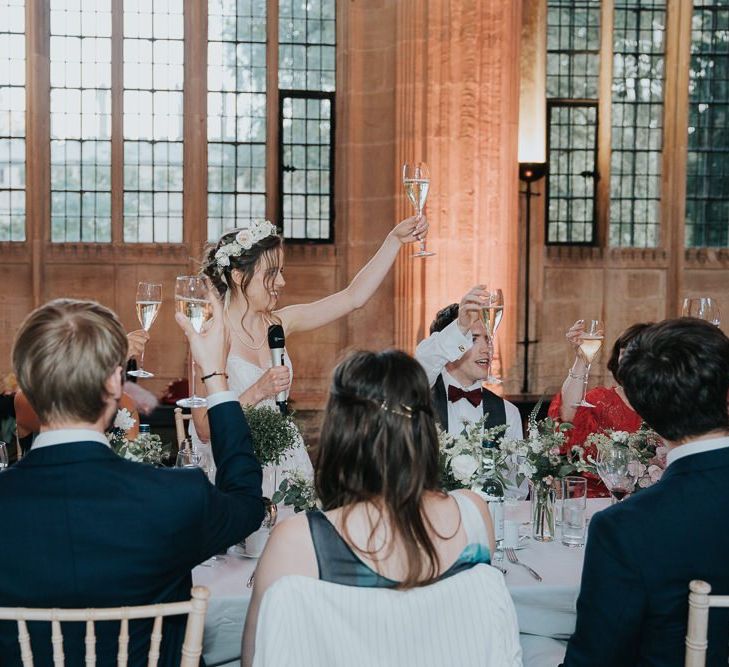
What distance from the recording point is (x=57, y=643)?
63.0 inches

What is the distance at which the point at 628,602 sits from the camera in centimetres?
180

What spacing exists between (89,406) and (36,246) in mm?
8167

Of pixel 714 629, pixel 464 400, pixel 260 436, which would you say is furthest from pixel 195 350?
pixel 464 400

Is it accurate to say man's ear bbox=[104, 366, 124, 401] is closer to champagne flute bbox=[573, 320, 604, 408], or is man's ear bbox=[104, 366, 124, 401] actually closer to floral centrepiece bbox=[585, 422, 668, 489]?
floral centrepiece bbox=[585, 422, 668, 489]

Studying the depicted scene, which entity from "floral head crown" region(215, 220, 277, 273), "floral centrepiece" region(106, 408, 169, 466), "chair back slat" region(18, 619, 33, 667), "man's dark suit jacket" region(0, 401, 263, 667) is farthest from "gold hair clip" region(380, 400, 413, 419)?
"floral head crown" region(215, 220, 277, 273)

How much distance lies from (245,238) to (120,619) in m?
2.23

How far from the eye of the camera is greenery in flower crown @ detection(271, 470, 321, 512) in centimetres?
255

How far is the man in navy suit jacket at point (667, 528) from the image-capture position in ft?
5.92

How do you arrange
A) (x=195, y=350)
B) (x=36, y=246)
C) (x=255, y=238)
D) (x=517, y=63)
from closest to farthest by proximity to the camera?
(x=195, y=350), (x=255, y=238), (x=517, y=63), (x=36, y=246)

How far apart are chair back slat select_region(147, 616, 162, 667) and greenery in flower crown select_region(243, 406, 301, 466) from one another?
104 centimetres

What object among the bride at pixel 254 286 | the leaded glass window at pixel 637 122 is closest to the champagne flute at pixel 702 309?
the bride at pixel 254 286

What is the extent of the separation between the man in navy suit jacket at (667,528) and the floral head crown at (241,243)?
2053mm

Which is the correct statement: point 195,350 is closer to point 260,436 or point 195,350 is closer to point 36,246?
point 260,436

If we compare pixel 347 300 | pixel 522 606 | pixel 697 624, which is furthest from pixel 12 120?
pixel 697 624
